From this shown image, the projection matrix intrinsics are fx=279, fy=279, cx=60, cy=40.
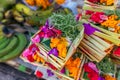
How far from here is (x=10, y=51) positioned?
7.07 ft

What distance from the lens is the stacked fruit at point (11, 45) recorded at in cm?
213

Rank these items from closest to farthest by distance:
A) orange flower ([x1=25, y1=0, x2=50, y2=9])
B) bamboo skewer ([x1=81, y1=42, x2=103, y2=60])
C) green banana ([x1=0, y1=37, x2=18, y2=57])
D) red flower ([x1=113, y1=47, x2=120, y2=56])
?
bamboo skewer ([x1=81, y1=42, x2=103, y2=60])
red flower ([x1=113, y1=47, x2=120, y2=56])
green banana ([x1=0, y1=37, x2=18, y2=57])
orange flower ([x1=25, y1=0, x2=50, y2=9])

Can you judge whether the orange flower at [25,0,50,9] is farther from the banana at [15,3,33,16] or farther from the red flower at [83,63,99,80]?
the red flower at [83,63,99,80]

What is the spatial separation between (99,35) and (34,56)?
377 millimetres

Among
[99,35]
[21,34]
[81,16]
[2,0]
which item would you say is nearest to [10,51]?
[21,34]

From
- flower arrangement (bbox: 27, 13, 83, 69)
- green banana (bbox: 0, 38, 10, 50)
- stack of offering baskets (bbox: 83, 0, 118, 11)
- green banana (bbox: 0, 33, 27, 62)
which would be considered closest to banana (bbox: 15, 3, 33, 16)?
green banana (bbox: 0, 33, 27, 62)

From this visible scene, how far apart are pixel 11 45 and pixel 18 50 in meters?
0.07

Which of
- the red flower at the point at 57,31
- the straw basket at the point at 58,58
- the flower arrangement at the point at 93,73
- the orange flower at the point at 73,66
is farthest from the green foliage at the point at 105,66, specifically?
the red flower at the point at 57,31

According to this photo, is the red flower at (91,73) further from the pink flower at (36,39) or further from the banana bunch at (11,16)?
the banana bunch at (11,16)

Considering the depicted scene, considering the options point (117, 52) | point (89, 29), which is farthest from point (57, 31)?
point (117, 52)

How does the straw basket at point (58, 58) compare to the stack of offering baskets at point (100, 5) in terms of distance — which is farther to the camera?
the stack of offering baskets at point (100, 5)

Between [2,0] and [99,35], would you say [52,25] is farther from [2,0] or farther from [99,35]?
[2,0]

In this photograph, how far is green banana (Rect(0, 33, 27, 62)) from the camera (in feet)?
6.99

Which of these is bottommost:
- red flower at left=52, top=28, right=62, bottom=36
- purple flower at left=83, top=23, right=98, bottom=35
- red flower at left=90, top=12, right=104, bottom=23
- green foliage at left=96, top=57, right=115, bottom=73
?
green foliage at left=96, top=57, right=115, bottom=73
